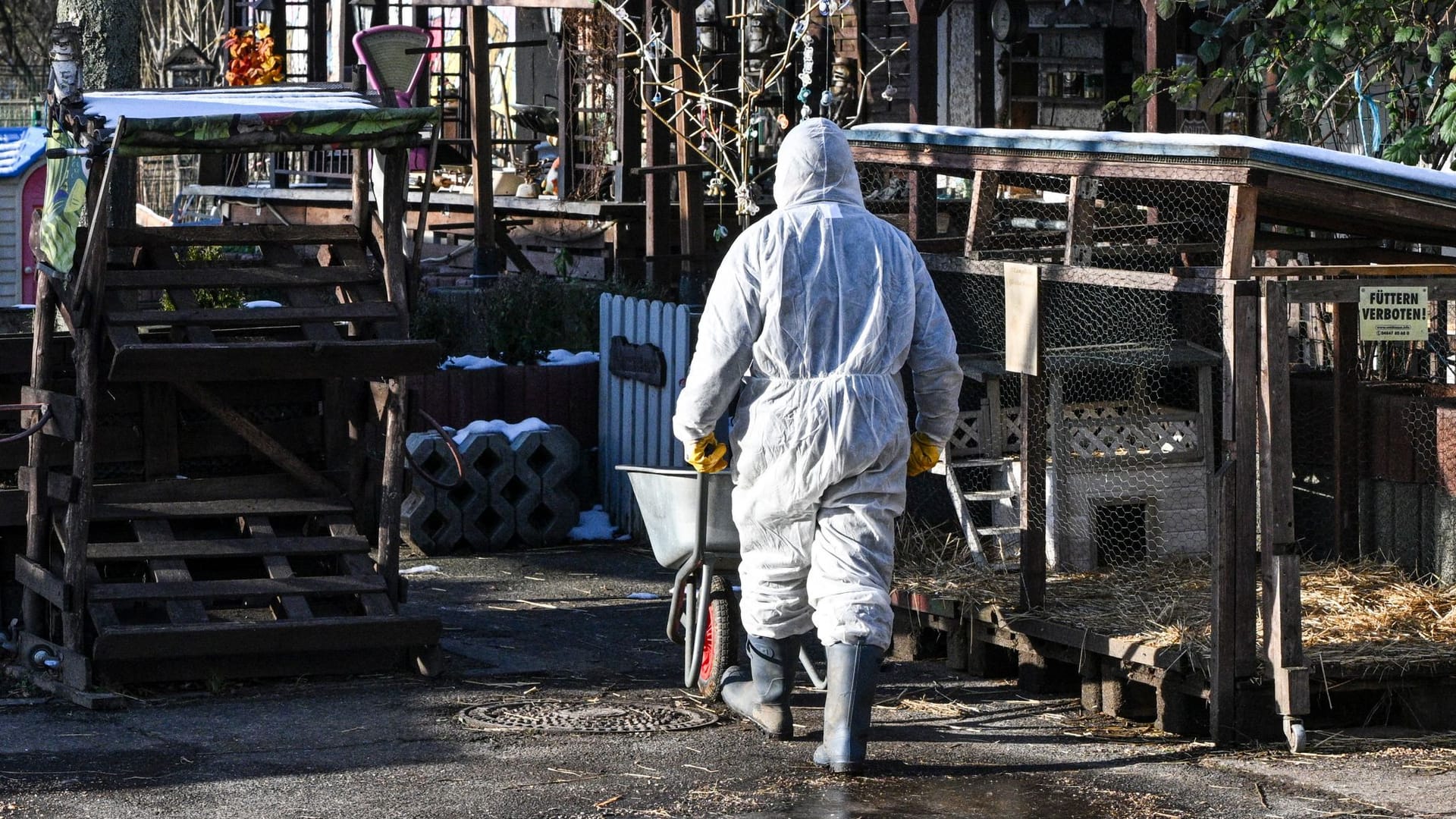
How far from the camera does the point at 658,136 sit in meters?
14.1

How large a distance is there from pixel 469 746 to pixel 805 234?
2.02 metres

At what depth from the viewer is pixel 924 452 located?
646 centimetres

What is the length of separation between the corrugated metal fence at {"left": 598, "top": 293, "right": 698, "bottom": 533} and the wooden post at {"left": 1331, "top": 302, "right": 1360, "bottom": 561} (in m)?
3.63

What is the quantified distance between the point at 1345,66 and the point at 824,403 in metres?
5.60

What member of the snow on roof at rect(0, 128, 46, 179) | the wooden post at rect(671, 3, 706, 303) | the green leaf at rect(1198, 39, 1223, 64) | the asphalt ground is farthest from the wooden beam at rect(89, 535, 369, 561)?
the snow on roof at rect(0, 128, 46, 179)

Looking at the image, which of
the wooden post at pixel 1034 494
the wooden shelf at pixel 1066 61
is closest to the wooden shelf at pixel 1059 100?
the wooden shelf at pixel 1066 61

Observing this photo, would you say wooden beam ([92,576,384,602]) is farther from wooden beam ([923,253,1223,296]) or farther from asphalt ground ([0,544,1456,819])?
wooden beam ([923,253,1223,296])

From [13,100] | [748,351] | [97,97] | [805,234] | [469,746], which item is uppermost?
[13,100]

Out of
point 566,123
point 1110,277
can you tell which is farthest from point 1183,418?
point 566,123

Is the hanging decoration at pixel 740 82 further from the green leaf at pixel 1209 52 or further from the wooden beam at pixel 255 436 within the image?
the wooden beam at pixel 255 436

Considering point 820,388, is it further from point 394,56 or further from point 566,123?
point 566,123

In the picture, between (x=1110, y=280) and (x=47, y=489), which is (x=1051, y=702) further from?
(x=47, y=489)

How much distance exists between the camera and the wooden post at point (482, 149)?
595 inches

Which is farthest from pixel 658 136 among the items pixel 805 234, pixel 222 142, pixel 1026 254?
pixel 805 234
